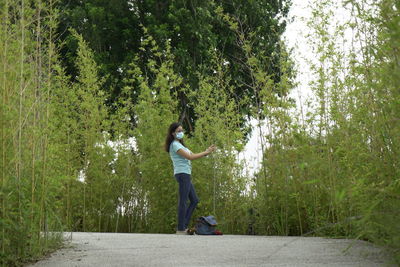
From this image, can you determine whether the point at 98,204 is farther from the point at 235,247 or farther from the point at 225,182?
the point at 235,247

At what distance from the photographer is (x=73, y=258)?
20.9 feet

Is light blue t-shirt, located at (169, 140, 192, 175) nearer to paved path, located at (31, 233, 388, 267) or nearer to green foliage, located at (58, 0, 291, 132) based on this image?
paved path, located at (31, 233, 388, 267)

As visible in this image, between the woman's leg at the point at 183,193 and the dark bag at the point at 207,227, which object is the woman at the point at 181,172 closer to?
the woman's leg at the point at 183,193

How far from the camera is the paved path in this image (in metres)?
5.92

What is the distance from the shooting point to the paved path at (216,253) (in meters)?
5.92

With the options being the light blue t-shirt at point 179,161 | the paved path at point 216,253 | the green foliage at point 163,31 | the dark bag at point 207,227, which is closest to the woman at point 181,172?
the light blue t-shirt at point 179,161

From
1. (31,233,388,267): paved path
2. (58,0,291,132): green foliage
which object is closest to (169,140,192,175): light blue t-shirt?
(31,233,388,267): paved path

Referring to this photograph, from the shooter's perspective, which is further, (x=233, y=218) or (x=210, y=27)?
(x=210, y=27)

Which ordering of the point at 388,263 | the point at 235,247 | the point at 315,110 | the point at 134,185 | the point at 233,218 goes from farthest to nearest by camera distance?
the point at 134,185, the point at 233,218, the point at 315,110, the point at 235,247, the point at 388,263

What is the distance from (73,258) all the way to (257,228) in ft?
13.9

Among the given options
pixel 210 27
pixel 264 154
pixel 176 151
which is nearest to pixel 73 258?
pixel 176 151

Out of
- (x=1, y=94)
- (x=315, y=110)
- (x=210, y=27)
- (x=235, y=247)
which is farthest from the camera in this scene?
(x=210, y=27)

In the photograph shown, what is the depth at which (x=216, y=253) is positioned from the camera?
21.5 feet

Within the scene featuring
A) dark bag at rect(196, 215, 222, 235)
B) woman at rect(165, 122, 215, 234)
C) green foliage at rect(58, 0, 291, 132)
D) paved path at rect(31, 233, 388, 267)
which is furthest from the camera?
green foliage at rect(58, 0, 291, 132)
